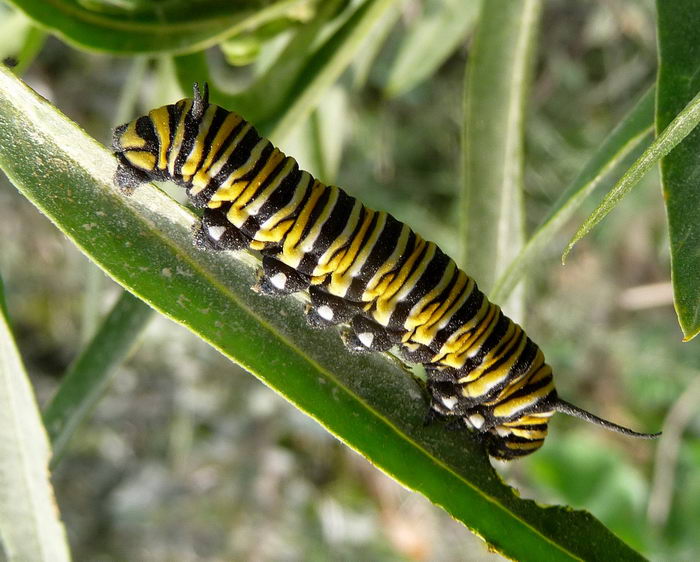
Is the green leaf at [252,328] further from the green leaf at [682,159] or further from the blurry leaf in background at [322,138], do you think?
the blurry leaf in background at [322,138]

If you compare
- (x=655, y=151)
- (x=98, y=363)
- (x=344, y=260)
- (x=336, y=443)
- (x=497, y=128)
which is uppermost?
(x=655, y=151)

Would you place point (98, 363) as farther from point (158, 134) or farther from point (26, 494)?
point (158, 134)

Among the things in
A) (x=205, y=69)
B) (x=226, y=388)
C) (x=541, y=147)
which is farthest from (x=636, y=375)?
(x=205, y=69)

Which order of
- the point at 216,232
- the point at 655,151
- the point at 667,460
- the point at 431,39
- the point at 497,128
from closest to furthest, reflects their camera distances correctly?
the point at 655,151 < the point at 216,232 < the point at 497,128 < the point at 431,39 < the point at 667,460

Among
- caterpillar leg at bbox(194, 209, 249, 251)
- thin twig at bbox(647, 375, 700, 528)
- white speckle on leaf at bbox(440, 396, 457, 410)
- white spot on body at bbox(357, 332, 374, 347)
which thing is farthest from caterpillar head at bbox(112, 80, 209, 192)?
thin twig at bbox(647, 375, 700, 528)

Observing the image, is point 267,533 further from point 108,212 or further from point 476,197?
point 108,212

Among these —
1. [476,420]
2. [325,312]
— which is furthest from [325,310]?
[476,420]

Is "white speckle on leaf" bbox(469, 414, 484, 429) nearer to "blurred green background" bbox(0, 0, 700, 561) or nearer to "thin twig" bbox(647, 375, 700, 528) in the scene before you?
"blurred green background" bbox(0, 0, 700, 561)

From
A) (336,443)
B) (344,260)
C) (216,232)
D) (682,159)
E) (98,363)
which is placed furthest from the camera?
(336,443)
